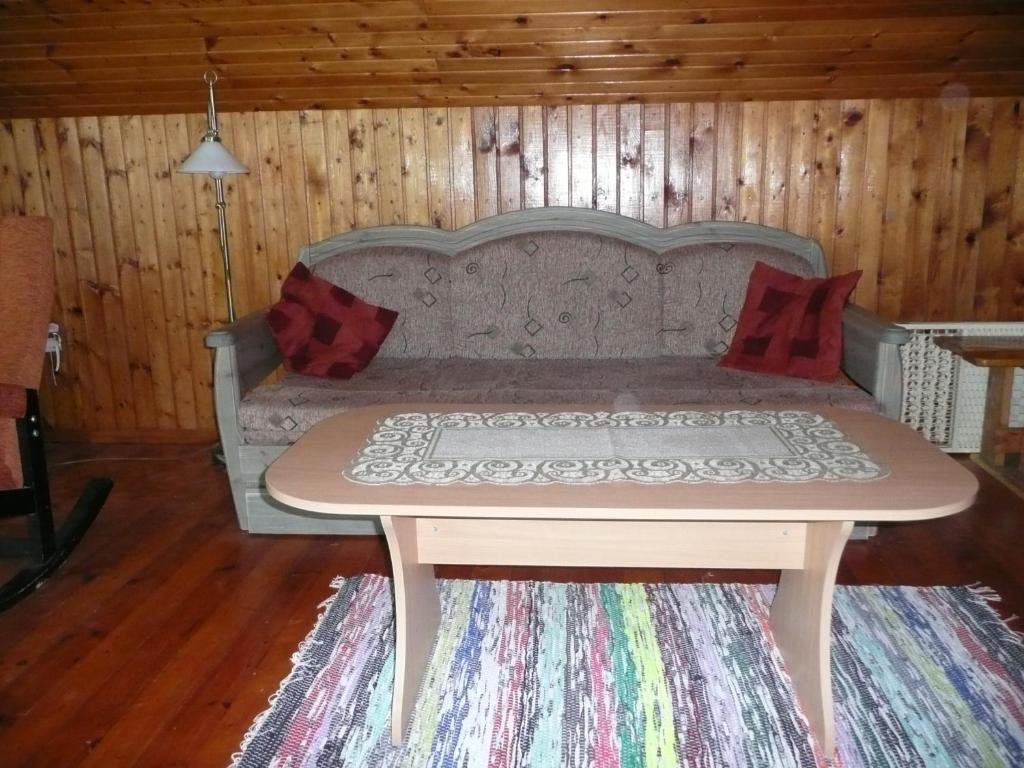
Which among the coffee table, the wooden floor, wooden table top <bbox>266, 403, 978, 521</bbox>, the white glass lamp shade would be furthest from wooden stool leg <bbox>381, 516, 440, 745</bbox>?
the white glass lamp shade

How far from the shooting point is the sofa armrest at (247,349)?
8.19 ft

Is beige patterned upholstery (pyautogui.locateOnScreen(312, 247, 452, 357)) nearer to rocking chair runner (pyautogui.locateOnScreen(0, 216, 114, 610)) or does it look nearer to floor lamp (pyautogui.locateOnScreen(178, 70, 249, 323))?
floor lamp (pyautogui.locateOnScreen(178, 70, 249, 323))

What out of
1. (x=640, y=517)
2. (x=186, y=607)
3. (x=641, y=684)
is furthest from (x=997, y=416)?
(x=186, y=607)

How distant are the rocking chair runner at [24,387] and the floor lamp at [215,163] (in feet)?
→ 2.26

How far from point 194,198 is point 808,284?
244 cm

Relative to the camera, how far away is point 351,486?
4.96 ft

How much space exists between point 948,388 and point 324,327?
2.34m

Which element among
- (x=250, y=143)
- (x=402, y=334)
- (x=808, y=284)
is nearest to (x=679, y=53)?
(x=808, y=284)

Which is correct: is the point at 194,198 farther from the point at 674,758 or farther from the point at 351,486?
the point at 674,758

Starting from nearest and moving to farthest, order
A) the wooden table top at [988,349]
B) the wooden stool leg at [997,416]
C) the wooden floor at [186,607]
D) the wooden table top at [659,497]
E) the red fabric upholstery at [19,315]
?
the wooden table top at [659,497] → the wooden floor at [186,607] → the red fabric upholstery at [19,315] → the wooden table top at [988,349] → the wooden stool leg at [997,416]

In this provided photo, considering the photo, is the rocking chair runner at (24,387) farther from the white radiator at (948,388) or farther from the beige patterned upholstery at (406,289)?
the white radiator at (948,388)

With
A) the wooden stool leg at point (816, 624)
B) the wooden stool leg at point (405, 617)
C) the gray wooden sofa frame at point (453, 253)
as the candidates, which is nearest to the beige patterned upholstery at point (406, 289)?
the gray wooden sofa frame at point (453, 253)

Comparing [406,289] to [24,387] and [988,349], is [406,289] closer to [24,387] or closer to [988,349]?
[24,387]

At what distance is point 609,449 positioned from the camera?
1.70 metres
